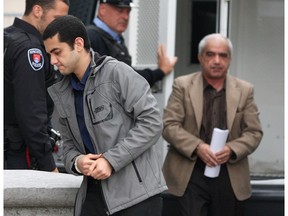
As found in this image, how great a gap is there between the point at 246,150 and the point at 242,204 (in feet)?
1.27

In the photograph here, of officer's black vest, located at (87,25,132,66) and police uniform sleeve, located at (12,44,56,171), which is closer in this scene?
police uniform sleeve, located at (12,44,56,171)

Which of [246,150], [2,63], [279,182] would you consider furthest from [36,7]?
[279,182]

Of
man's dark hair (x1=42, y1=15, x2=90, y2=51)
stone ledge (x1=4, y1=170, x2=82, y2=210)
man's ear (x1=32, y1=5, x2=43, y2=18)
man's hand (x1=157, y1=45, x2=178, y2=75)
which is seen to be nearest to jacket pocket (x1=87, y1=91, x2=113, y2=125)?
man's dark hair (x1=42, y1=15, x2=90, y2=51)

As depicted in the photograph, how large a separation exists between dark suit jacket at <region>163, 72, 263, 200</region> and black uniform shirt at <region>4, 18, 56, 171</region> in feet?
3.81

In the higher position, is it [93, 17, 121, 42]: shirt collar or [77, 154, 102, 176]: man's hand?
[93, 17, 121, 42]: shirt collar

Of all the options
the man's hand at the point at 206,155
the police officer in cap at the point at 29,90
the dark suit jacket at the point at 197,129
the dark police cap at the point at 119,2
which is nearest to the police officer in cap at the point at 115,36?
the dark police cap at the point at 119,2

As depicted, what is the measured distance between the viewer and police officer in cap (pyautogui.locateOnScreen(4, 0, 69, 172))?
5430mm

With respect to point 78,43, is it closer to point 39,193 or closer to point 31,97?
point 39,193

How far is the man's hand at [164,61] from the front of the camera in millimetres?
7362

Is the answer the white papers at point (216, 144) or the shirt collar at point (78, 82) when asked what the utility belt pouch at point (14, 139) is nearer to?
the shirt collar at point (78, 82)

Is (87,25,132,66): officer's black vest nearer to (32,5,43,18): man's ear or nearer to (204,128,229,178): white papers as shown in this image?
(204,128,229,178): white papers

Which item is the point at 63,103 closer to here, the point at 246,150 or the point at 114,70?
the point at 114,70

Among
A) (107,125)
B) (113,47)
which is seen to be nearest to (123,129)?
(107,125)

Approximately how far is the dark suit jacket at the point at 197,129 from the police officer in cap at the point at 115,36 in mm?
555
